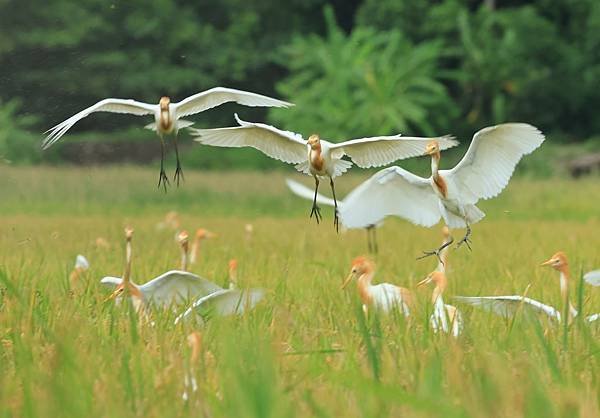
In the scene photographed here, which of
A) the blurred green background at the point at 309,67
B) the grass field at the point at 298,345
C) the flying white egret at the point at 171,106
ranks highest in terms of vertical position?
the blurred green background at the point at 309,67

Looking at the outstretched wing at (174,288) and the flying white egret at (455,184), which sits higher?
the flying white egret at (455,184)

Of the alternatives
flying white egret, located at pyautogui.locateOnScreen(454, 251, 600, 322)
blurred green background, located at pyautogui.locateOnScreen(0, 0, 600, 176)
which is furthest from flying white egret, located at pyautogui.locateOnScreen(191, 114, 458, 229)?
blurred green background, located at pyautogui.locateOnScreen(0, 0, 600, 176)

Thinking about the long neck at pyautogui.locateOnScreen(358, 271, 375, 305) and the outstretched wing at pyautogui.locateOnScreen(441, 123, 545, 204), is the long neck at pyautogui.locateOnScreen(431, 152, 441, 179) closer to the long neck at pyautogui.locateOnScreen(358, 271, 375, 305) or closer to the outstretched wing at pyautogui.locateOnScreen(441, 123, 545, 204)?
the outstretched wing at pyautogui.locateOnScreen(441, 123, 545, 204)

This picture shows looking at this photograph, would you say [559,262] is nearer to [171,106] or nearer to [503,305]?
[503,305]

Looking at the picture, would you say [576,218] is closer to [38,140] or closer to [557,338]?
[557,338]

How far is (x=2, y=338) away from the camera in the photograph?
11.5 ft

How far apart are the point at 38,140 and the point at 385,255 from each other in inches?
652

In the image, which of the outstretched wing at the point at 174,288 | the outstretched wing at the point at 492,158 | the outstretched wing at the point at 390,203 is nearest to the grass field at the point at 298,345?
the outstretched wing at the point at 174,288

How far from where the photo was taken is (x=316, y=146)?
4727 millimetres

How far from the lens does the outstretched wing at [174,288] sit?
4.22 m

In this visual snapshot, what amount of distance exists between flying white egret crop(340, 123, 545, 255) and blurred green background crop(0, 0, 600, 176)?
14942 millimetres

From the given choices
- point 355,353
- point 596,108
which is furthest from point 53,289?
point 596,108

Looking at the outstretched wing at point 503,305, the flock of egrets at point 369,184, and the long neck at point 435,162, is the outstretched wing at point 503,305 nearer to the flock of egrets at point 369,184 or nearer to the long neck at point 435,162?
the flock of egrets at point 369,184

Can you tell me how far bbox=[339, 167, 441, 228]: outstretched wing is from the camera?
18.1 feet
